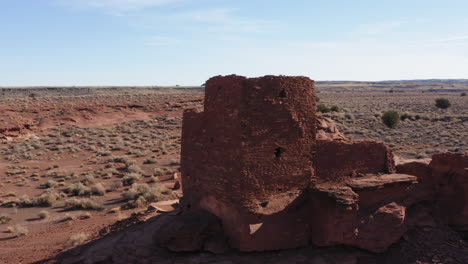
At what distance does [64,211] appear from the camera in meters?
15.4

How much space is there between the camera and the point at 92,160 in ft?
83.8

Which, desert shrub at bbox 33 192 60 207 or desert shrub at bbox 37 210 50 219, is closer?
desert shrub at bbox 37 210 50 219

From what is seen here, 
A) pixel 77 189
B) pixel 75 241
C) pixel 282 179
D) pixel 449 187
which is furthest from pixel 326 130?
pixel 77 189

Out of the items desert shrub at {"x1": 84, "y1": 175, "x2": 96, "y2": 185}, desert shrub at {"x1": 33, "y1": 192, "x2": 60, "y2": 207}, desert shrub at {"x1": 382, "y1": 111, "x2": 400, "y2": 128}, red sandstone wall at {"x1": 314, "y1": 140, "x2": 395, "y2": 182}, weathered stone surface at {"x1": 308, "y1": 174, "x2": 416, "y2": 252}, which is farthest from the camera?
desert shrub at {"x1": 382, "y1": 111, "x2": 400, "y2": 128}

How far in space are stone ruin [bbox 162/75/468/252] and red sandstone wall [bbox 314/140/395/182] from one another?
0.02 metres

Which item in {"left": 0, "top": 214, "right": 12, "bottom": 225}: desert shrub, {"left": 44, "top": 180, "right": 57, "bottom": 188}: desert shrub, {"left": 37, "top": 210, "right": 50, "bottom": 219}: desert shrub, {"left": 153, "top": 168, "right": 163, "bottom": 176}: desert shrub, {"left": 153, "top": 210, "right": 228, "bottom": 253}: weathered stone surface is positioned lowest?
{"left": 0, "top": 214, "right": 12, "bottom": 225}: desert shrub

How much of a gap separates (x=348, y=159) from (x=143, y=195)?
10089 millimetres

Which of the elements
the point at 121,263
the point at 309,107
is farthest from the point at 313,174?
the point at 121,263

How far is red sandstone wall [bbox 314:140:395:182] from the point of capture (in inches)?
347

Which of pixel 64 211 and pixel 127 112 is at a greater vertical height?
pixel 127 112

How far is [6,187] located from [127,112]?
93.5 feet

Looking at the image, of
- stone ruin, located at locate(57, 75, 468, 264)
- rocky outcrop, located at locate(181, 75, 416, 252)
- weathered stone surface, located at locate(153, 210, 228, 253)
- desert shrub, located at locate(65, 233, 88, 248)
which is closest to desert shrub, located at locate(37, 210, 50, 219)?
desert shrub, located at locate(65, 233, 88, 248)

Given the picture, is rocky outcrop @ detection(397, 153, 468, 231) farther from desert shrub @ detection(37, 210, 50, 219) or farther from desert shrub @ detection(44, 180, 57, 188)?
desert shrub @ detection(44, 180, 57, 188)

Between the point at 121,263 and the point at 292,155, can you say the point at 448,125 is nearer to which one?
the point at 292,155
